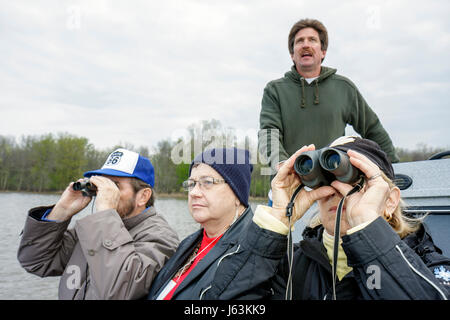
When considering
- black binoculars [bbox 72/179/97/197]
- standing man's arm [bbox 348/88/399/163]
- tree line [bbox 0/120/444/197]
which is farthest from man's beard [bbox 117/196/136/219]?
tree line [bbox 0/120/444/197]

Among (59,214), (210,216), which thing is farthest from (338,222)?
(59,214)

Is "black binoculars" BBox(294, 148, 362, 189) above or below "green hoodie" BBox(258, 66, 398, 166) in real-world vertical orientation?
below

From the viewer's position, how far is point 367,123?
3.01 m

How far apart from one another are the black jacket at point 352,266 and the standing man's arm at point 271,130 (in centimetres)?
86

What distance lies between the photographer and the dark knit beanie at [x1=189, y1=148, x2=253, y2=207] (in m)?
2.30

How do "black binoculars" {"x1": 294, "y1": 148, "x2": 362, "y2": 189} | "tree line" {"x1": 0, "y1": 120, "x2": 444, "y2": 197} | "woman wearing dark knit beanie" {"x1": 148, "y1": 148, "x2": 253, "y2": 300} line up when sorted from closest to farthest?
"black binoculars" {"x1": 294, "y1": 148, "x2": 362, "y2": 189} < "woman wearing dark knit beanie" {"x1": 148, "y1": 148, "x2": 253, "y2": 300} < "tree line" {"x1": 0, "y1": 120, "x2": 444, "y2": 197}

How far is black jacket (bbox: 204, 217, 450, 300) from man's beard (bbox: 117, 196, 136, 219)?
1.14 meters

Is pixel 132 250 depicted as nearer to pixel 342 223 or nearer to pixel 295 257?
pixel 295 257

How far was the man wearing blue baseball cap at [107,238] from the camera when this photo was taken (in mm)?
2016

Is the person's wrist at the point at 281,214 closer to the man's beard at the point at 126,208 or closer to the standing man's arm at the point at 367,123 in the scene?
the man's beard at the point at 126,208

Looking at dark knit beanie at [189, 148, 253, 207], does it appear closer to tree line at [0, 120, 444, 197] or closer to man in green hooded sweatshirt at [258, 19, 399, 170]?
man in green hooded sweatshirt at [258, 19, 399, 170]

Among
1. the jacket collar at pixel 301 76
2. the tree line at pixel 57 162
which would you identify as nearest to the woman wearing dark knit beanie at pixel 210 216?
the jacket collar at pixel 301 76
